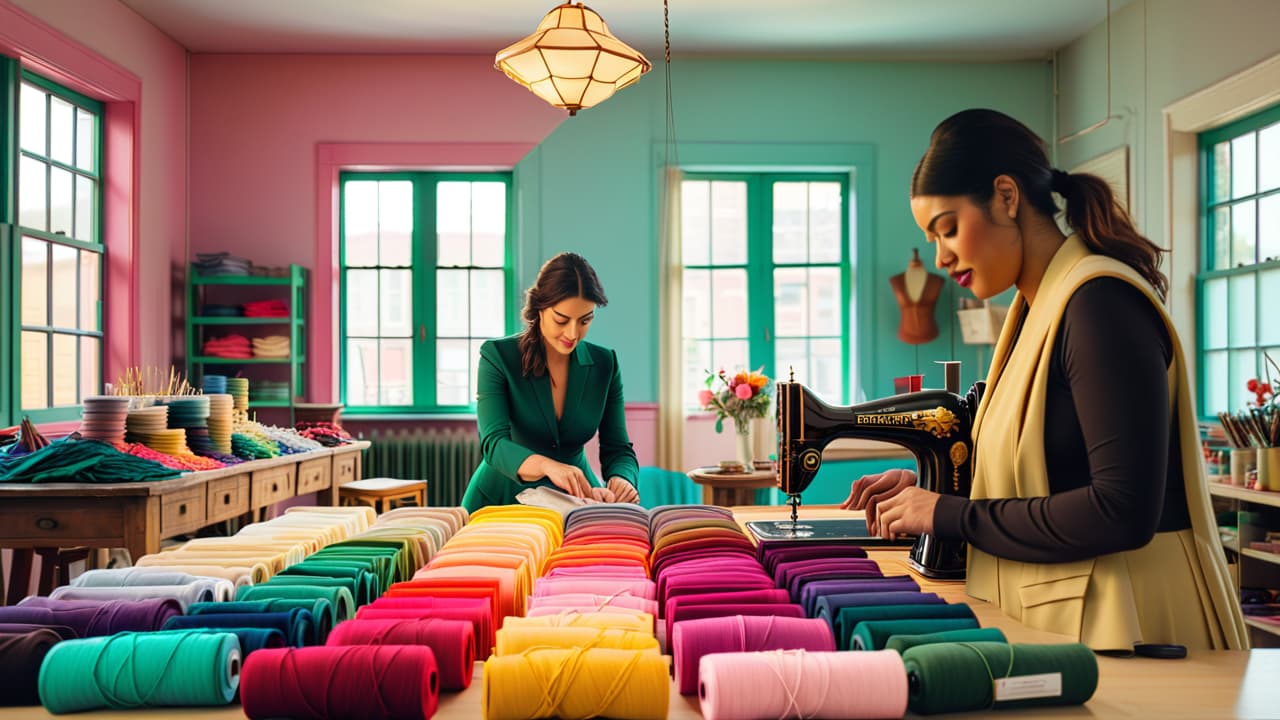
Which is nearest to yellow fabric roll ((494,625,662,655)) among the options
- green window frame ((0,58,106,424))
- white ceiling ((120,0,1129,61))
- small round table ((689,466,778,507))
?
small round table ((689,466,778,507))

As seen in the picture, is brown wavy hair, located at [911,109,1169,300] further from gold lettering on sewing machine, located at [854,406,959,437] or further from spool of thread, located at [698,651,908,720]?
spool of thread, located at [698,651,908,720]

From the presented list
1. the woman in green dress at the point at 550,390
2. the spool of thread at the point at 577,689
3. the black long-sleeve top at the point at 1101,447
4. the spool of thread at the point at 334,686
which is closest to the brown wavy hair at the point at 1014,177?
the black long-sleeve top at the point at 1101,447

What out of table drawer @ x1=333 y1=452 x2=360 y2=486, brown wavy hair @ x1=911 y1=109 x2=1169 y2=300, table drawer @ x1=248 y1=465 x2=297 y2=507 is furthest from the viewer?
table drawer @ x1=333 y1=452 x2=360 y2=486

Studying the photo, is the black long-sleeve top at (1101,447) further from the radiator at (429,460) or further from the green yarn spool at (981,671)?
the radiator at (429,460)

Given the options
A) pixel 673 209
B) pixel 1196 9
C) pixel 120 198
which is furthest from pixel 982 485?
pixel 120 198

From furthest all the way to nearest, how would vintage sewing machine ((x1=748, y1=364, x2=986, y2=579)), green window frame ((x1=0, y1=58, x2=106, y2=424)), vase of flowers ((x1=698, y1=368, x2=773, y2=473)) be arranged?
vase of flowers ((x1=698, y1=368, x2=773, y2=473))
green window frame ((x1=0, y1=58, x2=106, y2=424))
vintage sewing machine ((x1=748, y1=364, x2=986, y2=579))

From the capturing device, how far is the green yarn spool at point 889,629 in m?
1.05

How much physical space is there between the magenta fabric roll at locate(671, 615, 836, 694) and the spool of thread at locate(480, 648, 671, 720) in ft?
0.33

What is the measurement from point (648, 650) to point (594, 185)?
18.8 ft

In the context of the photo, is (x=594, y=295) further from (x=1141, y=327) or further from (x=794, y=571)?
(x=1141, y=327)

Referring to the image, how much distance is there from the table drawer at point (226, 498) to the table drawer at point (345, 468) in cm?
128

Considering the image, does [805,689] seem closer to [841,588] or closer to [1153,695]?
[841,588]

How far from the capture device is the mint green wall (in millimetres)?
6484

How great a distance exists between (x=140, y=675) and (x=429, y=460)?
18.4 ft
